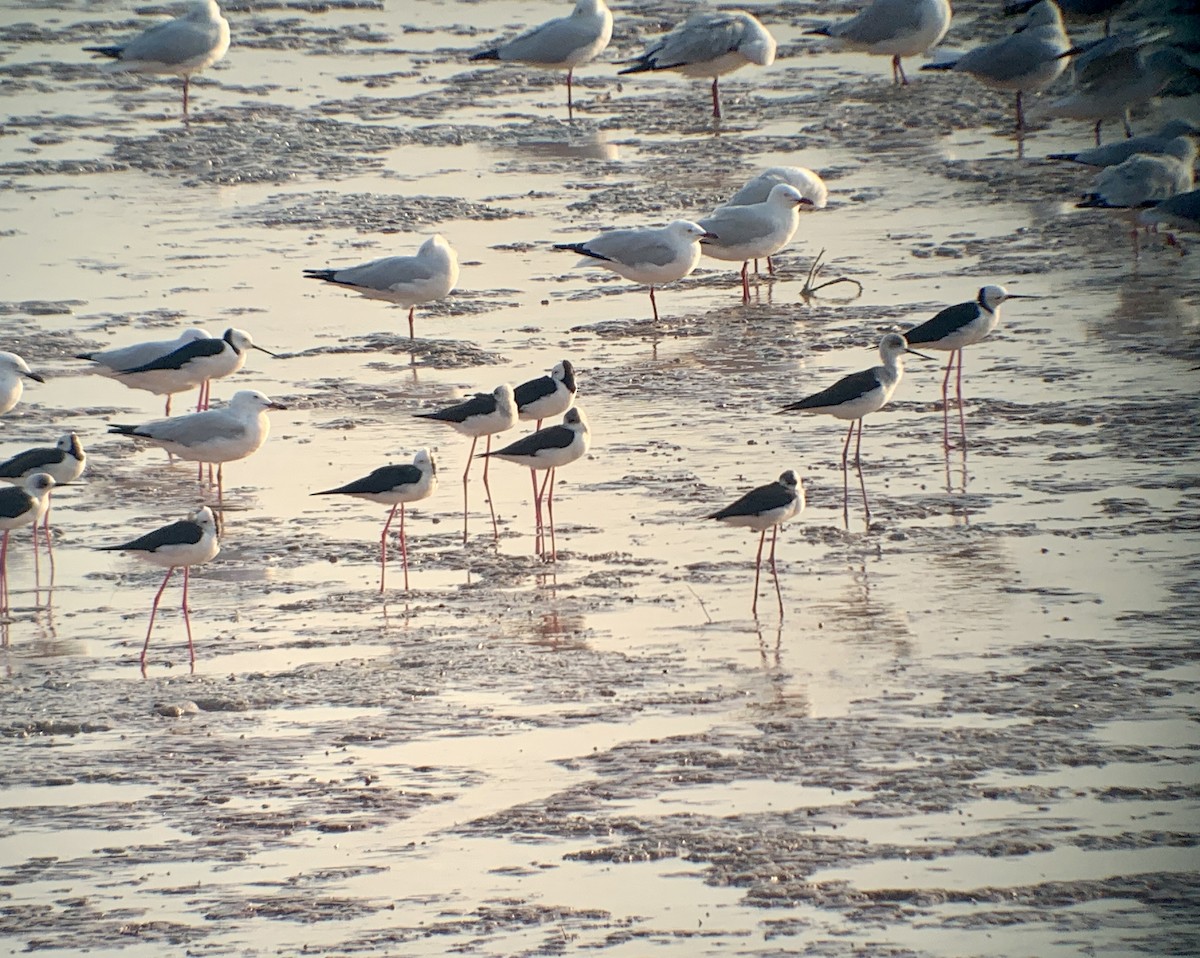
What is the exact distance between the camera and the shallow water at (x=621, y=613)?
6984 mm

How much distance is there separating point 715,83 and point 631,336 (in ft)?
28.2

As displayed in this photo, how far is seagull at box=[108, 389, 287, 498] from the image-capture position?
12.2 metres

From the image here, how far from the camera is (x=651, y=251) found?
1619 cm

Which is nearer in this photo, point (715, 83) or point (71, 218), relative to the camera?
point (71, 218)

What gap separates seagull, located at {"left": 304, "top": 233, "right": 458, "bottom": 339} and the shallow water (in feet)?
1.27

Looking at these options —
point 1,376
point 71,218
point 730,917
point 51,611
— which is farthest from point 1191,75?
point 730,917

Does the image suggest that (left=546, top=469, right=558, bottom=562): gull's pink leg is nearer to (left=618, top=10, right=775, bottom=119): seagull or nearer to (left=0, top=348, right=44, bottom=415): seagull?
(left=0, top=348, right=44, bottom=415): seagull

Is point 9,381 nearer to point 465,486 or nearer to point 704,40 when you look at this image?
point 465,486

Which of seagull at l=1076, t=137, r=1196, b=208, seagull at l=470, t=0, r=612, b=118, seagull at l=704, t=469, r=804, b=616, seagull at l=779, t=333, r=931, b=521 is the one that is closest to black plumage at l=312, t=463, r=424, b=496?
seagull at l=704, t=469, r=804, b=616

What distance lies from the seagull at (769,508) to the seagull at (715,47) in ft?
44.5

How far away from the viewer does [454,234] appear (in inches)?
741

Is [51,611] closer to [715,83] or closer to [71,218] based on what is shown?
[71,218]

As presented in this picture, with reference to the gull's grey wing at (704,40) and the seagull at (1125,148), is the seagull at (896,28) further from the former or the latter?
the seagull at (1125,148)

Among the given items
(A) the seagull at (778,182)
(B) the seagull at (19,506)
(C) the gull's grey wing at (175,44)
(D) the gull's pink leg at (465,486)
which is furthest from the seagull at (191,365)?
(C) the gull's grey wing at (175,44)
